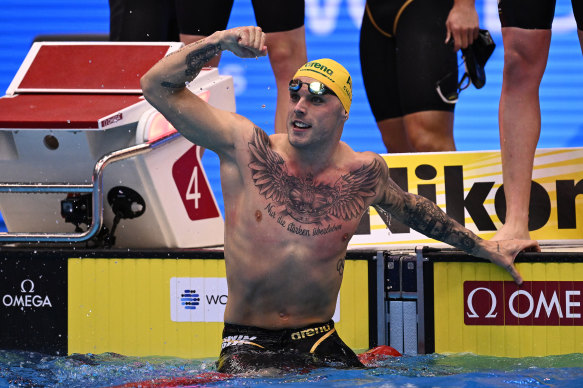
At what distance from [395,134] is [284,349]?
2237mm

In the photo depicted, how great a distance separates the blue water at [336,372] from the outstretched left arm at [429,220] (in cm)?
52

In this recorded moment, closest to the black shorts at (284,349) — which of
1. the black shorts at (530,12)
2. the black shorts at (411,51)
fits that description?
the black shorts at (530,12)

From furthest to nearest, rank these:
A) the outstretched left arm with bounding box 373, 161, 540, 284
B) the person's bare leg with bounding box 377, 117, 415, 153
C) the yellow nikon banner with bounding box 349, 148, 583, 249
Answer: the person's bare leg with bounding box 377, 117, 415, 153 → the yellow nikon banner with bounding box 349, 148, 583, 249 → the outstretched left arm with bounding box 373, 161, 540, 284

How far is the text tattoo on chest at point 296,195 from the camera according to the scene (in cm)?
371

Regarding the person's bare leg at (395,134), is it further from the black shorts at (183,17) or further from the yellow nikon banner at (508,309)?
the yellow nikon banner at (508,309)

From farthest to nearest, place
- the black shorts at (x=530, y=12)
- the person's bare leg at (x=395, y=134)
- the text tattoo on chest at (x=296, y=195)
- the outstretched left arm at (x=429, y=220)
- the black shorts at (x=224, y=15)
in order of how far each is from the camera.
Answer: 1. the person's bare leg at (x=395, y=134)
2. the black shorts at (x=224, y=15)
3. the black shorts at (x=530, y=12)
4. the outstretched left arm at (x=429, y=220)
5. the text tattoo on chest at (x=296, y=195)

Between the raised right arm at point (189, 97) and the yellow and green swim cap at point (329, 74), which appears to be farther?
the yellow and green swim cap at point (329, 74)

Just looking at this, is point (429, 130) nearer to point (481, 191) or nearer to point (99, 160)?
point (481, 191)

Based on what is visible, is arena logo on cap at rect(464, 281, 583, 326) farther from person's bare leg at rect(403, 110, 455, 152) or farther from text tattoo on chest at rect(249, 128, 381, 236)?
person's bare leg at rect(403, 110, 455, 152)

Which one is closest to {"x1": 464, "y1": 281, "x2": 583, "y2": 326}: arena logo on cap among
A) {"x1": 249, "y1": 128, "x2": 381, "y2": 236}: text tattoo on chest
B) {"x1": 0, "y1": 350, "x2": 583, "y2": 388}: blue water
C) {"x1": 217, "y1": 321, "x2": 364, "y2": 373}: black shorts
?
{"x1": 0, "y1": 350, "x2": 583, "y2": 388}: blue water

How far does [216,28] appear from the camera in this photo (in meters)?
5.25

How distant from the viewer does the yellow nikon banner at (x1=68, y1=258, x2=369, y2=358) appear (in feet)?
A: 14.9

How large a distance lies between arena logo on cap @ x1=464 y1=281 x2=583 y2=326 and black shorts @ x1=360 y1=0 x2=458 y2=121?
1.27 metres

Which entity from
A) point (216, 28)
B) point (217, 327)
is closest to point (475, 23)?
point (216, 28)
